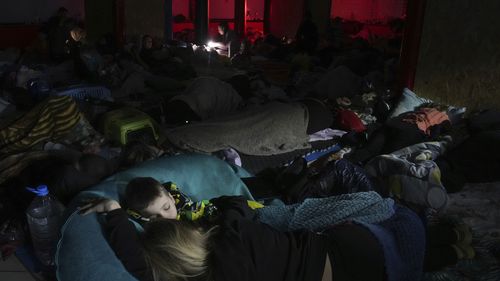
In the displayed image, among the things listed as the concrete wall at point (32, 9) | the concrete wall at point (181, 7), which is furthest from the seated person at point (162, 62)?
the concrete wall at point (181, 7)

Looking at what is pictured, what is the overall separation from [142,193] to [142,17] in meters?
6.05

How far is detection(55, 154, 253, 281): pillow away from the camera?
4.92 ft

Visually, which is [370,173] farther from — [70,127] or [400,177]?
[70,127]

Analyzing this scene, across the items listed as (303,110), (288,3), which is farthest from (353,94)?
(288,3)

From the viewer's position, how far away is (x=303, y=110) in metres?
3.44

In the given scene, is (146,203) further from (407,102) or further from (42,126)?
(407,102)

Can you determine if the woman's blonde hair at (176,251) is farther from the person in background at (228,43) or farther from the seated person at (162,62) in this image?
the person in background at (228,43)

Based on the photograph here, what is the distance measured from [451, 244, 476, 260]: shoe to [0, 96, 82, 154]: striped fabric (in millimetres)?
2428

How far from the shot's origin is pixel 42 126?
3064 millimetres

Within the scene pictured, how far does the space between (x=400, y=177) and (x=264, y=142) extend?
941 millimetres

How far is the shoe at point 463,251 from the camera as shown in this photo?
2.04 m

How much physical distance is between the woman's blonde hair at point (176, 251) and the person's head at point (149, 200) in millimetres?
180

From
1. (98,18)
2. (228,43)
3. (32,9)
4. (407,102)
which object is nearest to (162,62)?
(228,43)

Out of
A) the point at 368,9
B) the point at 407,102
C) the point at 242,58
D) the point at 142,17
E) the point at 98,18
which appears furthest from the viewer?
the point at 368,9
